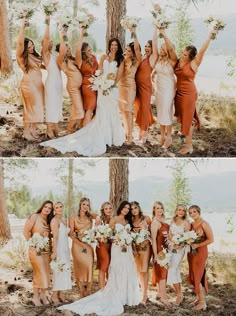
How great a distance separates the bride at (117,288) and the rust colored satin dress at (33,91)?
3.82ft

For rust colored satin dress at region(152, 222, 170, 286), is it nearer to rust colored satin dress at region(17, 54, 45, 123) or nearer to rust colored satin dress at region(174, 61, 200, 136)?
rust colored satin dress at region(174, 61, 200, 136)

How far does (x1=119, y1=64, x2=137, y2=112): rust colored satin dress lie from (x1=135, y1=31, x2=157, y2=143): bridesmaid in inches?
1.7

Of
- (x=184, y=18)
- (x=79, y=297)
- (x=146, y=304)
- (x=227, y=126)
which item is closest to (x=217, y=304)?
(x=146, y=304)

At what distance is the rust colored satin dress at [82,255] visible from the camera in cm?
664

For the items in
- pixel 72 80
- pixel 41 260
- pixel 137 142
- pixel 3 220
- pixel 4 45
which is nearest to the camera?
pixel 41 260

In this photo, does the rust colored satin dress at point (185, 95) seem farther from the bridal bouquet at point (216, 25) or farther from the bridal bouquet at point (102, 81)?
the bridal bouquet at point (102, 81)

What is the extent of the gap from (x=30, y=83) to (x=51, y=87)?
0.20 metres

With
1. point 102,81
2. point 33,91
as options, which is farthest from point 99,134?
point 33,91

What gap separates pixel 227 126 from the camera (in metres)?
7.42

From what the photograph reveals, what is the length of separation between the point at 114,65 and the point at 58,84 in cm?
54

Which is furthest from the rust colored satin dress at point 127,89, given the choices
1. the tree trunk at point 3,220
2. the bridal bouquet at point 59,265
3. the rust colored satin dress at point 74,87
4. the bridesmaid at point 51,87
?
the tree trunk at point 3,220

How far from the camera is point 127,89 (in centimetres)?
679

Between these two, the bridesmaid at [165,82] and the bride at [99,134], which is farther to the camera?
A: the bride at [99,134]

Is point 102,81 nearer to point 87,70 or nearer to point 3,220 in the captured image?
point 87,70
